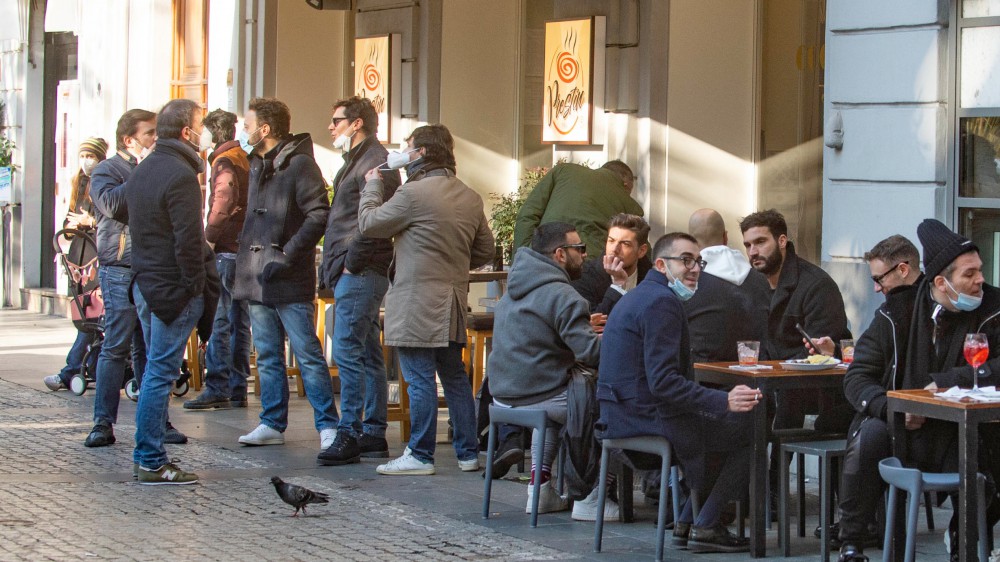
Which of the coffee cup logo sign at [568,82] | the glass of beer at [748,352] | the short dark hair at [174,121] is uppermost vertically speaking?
the coffee cup logo sign at [568,82]

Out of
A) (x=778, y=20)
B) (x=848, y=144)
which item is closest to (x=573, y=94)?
(x=778, y=20)

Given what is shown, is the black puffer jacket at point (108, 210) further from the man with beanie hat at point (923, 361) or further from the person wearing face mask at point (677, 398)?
the man with beanie hat at point (923, 361)

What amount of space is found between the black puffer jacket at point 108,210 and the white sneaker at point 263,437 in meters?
1.32

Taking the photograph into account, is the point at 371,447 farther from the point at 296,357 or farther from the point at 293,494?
the point at 293,494

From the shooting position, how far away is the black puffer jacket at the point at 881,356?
6926mm

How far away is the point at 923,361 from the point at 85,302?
300 inches

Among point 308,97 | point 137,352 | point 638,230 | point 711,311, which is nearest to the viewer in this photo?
point 711,311

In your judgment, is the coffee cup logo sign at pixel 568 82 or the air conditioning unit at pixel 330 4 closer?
the coffee cup logo sign at pixel 568 82

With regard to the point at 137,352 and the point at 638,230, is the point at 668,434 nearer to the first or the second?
the point at 638,230

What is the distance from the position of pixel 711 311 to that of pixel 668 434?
994 millimetres

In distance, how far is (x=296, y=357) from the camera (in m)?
9.82

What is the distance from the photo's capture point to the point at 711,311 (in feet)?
25.6

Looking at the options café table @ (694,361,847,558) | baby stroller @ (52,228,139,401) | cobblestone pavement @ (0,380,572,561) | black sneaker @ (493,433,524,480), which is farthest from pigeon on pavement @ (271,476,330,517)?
baby stroller @ (52,228,139,401)

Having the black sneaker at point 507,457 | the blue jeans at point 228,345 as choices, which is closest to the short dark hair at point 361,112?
the black sneaker at point 507,457
